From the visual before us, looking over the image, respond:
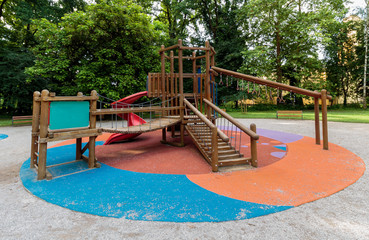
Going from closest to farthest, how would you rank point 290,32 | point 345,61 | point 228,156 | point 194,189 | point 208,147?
point 194,189 < point 228,156 < point 208,147 < point 290,32 < point 345,61

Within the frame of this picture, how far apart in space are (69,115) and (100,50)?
14.5 m

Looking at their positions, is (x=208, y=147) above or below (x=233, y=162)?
above

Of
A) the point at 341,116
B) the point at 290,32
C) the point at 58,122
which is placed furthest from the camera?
the point at 290,32

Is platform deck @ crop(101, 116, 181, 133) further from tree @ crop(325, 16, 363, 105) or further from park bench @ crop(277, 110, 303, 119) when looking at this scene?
tree @ crop(325, 16, 363, 105)

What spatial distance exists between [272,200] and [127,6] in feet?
65.5

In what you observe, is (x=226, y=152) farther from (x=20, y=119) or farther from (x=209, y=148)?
(x=20, y=119)

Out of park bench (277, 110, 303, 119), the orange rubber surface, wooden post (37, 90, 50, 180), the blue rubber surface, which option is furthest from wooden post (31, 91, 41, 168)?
park bench (277, 110, 303, 119)

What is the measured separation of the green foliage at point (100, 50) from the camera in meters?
16.5

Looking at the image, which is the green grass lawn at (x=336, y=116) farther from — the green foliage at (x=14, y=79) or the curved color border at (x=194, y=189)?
the curved color border at (x=194, y=189)

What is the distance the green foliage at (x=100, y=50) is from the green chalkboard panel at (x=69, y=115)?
38.4ft

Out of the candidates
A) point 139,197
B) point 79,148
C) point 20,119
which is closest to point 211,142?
point 139,197

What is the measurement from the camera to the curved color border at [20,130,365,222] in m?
3.13

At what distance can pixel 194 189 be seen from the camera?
394 centimetres

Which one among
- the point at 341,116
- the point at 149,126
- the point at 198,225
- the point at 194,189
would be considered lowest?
the point at 198,225
